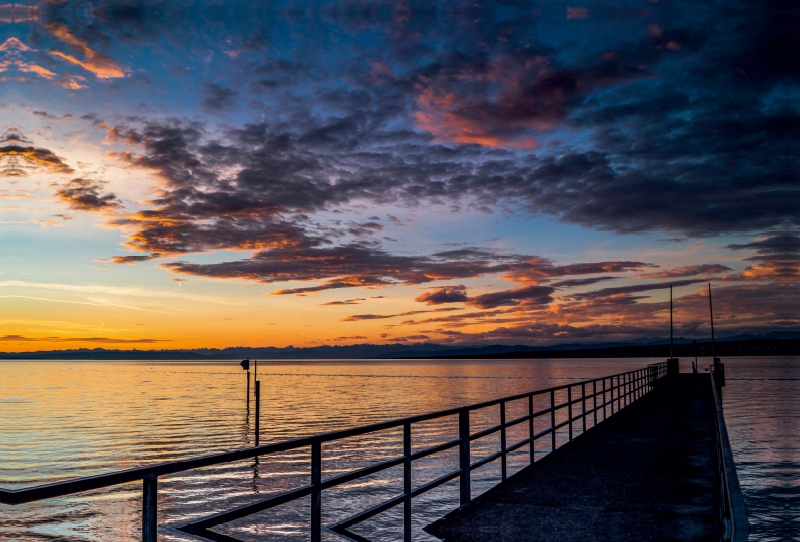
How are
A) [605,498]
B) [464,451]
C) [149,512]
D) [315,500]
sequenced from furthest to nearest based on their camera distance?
[605,498] < [464,451] < [315,500] < [149,512]

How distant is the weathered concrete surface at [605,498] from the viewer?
757 cm

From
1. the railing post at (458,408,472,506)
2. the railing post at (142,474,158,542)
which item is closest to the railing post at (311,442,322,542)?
the railing post at (142,474,158,542)

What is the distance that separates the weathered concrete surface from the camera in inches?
298

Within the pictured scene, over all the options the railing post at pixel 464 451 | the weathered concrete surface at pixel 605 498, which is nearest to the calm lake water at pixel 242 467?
the railing post at pixel 464 451

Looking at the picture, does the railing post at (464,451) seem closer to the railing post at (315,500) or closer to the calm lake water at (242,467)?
the calm lake water at (242,467)

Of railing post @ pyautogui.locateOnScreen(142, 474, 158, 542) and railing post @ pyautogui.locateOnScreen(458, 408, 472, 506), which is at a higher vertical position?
railing post @ pyautogui.locateOnScreen(142, 474, 158, 542)

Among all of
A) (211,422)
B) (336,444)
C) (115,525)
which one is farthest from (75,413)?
(115,525)

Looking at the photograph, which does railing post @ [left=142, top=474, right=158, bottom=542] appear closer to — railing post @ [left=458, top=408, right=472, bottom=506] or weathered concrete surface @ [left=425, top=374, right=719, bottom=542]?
weathered concrete surface @ [left=425, top=374, right=719, bottom=542]

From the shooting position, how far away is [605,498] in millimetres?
9234

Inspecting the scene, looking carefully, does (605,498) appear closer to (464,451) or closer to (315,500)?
(464,451)

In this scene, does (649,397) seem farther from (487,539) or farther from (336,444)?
(487,539)

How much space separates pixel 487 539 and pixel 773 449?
25.8 metres

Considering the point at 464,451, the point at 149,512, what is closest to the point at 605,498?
the point at 464,451

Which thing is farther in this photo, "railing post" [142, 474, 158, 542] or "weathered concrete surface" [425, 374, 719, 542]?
"weathered concrete surface" [425, 374, 719, 542]
